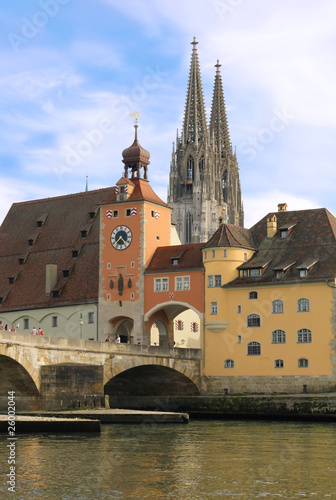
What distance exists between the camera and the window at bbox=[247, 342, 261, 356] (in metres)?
63.1

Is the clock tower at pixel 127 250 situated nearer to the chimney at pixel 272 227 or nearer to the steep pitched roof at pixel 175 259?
the steep pitched roof at pixel 175 259

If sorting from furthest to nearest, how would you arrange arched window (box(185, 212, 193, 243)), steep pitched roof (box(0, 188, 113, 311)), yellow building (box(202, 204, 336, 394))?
arched window (box(185, 212, 193, 243)) → steep pitched roof (box(0, 188, 113, 311)) → yellow building (box(202, 204, 336, 394))

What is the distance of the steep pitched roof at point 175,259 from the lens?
2645 inches

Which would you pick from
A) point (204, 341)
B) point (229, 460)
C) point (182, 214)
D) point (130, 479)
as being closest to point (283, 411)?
point (204, 341)

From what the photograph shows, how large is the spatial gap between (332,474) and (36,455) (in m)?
9.67

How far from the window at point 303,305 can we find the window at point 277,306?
4.05 ft

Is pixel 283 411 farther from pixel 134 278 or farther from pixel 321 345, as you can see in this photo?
pixel 134 278

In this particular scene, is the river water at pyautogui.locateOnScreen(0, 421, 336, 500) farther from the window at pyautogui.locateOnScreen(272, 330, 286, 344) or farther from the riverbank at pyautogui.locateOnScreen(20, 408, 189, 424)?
the window at pyautogui.locateOnScreen(272, 330, 286, 344)

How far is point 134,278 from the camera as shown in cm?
6875

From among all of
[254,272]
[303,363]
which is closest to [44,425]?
[303,363]

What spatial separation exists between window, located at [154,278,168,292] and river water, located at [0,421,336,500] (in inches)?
998

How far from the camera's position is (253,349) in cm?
6328

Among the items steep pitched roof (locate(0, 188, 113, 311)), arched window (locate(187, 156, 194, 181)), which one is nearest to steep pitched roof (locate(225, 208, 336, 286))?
steep pitched roof (locate(0, 188, 113, 311))

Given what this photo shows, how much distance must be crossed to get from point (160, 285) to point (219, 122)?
7582 cm
